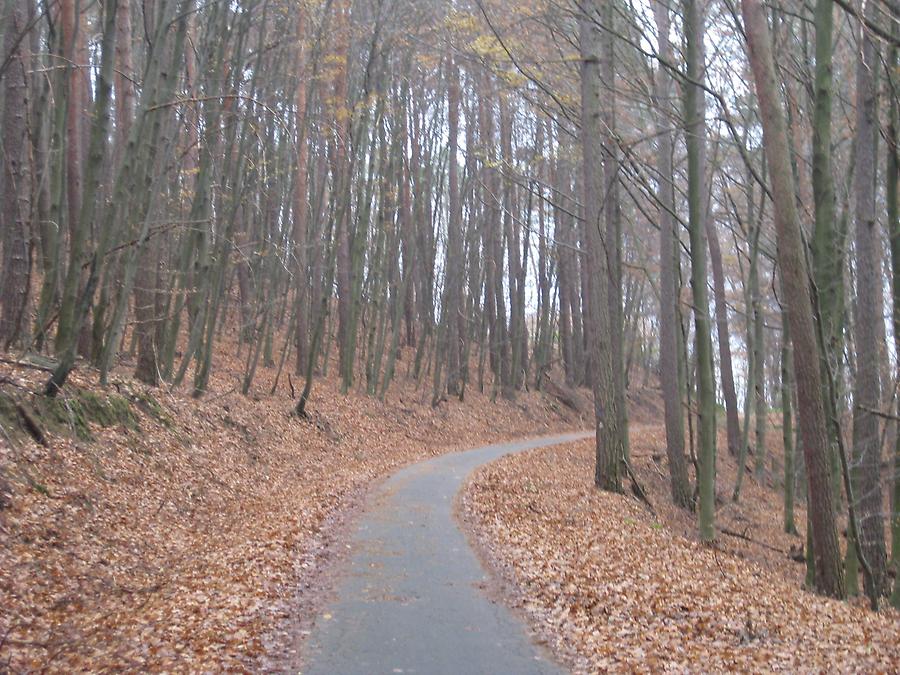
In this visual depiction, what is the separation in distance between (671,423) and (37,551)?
12237mm

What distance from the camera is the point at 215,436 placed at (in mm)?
14836

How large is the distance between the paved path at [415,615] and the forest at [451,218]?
97 centimetres

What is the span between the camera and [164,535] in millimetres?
9703

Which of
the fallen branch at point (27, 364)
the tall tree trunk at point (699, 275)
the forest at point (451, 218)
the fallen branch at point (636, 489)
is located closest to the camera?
the forest at point (451, 218)

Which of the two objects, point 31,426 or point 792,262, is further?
point 31,426

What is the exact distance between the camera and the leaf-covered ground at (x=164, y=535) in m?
5.97

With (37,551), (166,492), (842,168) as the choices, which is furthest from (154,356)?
(842,168)

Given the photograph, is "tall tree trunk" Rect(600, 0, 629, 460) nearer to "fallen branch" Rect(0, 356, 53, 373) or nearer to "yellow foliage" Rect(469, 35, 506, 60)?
"yellow foliage" Rect(469, 35, 506, 60)

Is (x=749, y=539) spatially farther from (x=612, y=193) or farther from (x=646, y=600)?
(x=646, y=600)

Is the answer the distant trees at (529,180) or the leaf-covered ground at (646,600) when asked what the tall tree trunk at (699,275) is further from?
the leaf-covered ground at (646,600)

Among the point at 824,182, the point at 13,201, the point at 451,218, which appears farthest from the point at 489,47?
the point at 451,218

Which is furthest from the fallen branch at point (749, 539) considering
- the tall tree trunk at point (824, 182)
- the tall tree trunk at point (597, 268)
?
the tall tree trunk at point (824, 182)

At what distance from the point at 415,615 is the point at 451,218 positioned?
924 inches

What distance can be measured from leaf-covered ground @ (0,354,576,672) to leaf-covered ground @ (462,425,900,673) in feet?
7.24
